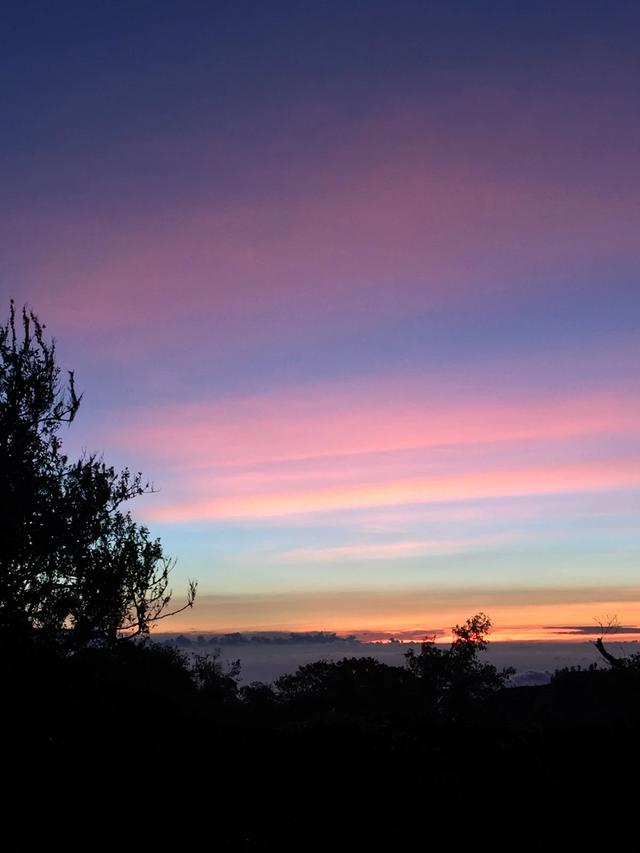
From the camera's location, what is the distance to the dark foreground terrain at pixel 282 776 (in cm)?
1291

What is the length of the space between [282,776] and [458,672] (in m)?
63.6

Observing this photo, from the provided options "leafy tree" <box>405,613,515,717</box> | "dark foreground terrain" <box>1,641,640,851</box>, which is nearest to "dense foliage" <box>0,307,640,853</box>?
"dark foreground terrain" <box>1,641,640,851</box>

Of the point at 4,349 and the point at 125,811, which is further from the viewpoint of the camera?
the point at 4,349

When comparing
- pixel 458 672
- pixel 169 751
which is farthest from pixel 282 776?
pixel 458 672

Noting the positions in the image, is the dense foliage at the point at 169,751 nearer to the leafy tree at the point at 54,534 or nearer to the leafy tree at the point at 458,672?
the leafy tree at the point at 54,534

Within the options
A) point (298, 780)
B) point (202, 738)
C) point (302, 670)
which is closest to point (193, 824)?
point (298, 780)

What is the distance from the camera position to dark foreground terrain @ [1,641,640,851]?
12906 mm

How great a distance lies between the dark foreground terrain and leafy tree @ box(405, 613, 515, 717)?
172 ft

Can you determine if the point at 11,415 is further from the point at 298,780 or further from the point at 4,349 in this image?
the point at 298,780

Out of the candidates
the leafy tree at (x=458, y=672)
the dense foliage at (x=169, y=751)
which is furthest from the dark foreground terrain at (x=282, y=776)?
the leafy tree at (x=458, y=672)

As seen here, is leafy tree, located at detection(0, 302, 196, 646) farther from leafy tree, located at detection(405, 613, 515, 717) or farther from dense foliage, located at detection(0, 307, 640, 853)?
leafy tree, located at detection(405, 613, 515, 717)

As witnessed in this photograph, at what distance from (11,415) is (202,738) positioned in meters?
13.1

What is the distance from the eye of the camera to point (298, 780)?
1581 centimetres

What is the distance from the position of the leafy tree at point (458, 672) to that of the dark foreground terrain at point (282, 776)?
52.5 meters
